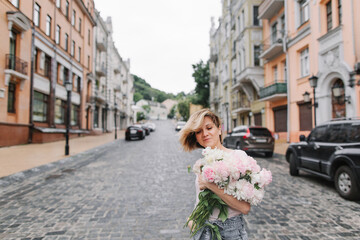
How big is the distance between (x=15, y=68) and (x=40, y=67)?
141 inches

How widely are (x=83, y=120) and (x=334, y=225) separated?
88.2 ft

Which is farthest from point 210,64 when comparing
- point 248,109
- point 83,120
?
point 83,120

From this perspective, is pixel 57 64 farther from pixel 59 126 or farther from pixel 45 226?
pixel 45 226

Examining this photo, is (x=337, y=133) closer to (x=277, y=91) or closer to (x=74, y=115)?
(x=277, y=91)

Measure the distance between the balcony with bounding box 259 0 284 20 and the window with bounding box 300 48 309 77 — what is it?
5.14m

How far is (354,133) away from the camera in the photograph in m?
5.27

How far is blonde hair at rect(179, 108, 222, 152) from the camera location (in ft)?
6.44

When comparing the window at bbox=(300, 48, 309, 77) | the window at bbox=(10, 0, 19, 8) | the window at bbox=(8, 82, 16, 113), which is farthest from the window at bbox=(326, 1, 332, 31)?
the window at bbox=(8, 82, 16, 113)

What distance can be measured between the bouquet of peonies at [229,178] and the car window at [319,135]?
18.7 ft

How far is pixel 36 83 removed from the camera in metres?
17.4

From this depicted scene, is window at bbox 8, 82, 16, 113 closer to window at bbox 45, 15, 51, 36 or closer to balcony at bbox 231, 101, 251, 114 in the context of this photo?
window at bbox 45, 15, 51, 36

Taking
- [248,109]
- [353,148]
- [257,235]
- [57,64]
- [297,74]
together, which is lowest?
[257,235]

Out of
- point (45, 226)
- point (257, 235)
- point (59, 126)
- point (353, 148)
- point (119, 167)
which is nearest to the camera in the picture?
point (257, 235)

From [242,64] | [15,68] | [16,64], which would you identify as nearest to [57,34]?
[16,64]
